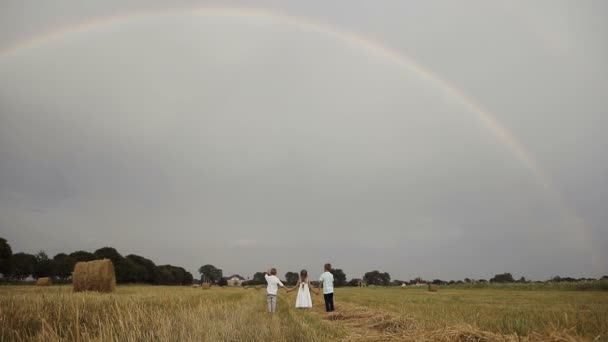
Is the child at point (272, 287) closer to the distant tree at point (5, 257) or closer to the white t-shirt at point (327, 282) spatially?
the white t-shirt at point (327, 282)

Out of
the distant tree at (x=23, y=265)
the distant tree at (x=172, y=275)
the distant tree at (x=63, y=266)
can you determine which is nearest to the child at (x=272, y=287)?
the distant tree at (x=23, y=265)

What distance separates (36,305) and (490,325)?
858 centimetres

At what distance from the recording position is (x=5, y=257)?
8406cm

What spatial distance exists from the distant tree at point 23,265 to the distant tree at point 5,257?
21.0 metres

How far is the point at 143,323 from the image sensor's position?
22.0 ft

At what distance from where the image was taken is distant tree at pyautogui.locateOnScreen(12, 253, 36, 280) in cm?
10444

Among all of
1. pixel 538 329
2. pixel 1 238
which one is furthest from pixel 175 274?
pixel 538 329

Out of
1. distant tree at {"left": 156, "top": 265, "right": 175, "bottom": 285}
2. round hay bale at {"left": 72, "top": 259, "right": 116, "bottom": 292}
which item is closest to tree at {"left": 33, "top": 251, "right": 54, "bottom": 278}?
distant tree at {"left": 156, "top": 265, "right": 175, "bottom": 285}

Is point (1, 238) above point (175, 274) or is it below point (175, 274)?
above

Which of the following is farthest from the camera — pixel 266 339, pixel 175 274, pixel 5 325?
pixel 175 274

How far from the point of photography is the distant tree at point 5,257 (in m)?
83.0

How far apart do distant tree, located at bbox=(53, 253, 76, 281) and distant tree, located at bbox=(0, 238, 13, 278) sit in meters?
30.6

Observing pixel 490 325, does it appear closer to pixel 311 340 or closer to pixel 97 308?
pixel 311 340

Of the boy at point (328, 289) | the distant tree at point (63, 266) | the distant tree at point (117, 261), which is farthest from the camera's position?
the distant tree at point (117, 261)
